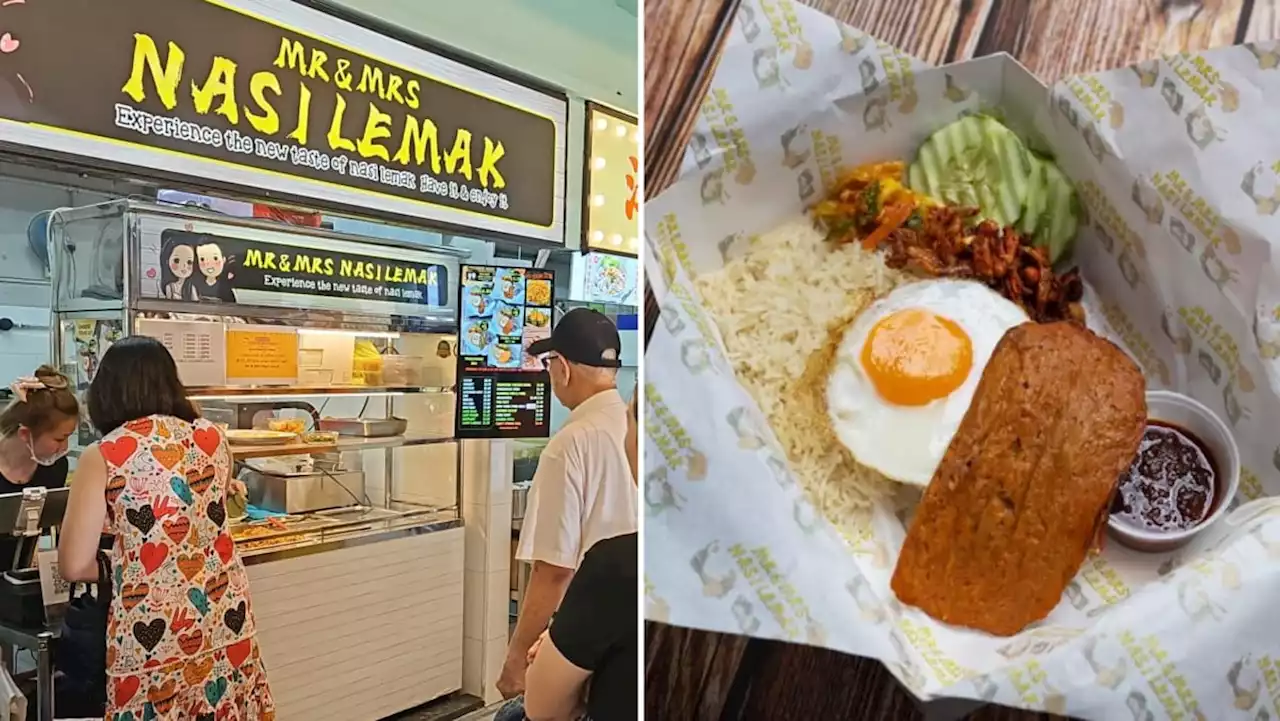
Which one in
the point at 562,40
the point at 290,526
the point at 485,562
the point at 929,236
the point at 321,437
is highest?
the point at 562,40

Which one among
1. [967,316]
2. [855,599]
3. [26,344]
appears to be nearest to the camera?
[26,344]

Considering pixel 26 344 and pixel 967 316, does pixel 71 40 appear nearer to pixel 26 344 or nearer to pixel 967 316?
pixel 26 344

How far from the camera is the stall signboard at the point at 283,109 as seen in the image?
1.11m

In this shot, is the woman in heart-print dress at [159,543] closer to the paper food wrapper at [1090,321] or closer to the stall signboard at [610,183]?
the paper food wrapper at [1090,321]

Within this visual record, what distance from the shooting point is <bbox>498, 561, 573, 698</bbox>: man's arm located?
61.0 inches

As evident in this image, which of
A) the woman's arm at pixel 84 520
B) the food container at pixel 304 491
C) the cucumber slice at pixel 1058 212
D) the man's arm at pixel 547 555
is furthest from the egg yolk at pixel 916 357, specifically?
the woman's arm at pixel 84 520

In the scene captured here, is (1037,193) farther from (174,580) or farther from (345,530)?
(174,580)

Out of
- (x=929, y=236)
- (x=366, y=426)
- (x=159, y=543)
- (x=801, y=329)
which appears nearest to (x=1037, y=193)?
(x=929, y=236)

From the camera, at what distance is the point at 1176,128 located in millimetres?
1405

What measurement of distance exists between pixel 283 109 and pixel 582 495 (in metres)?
0.79

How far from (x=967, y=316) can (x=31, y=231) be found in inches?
58.1

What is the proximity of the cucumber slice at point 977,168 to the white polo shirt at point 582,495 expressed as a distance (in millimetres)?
739

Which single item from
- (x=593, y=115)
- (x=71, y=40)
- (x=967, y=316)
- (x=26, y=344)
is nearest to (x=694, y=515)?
(x=967, y=316)

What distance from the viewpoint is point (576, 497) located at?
5.12 feet
